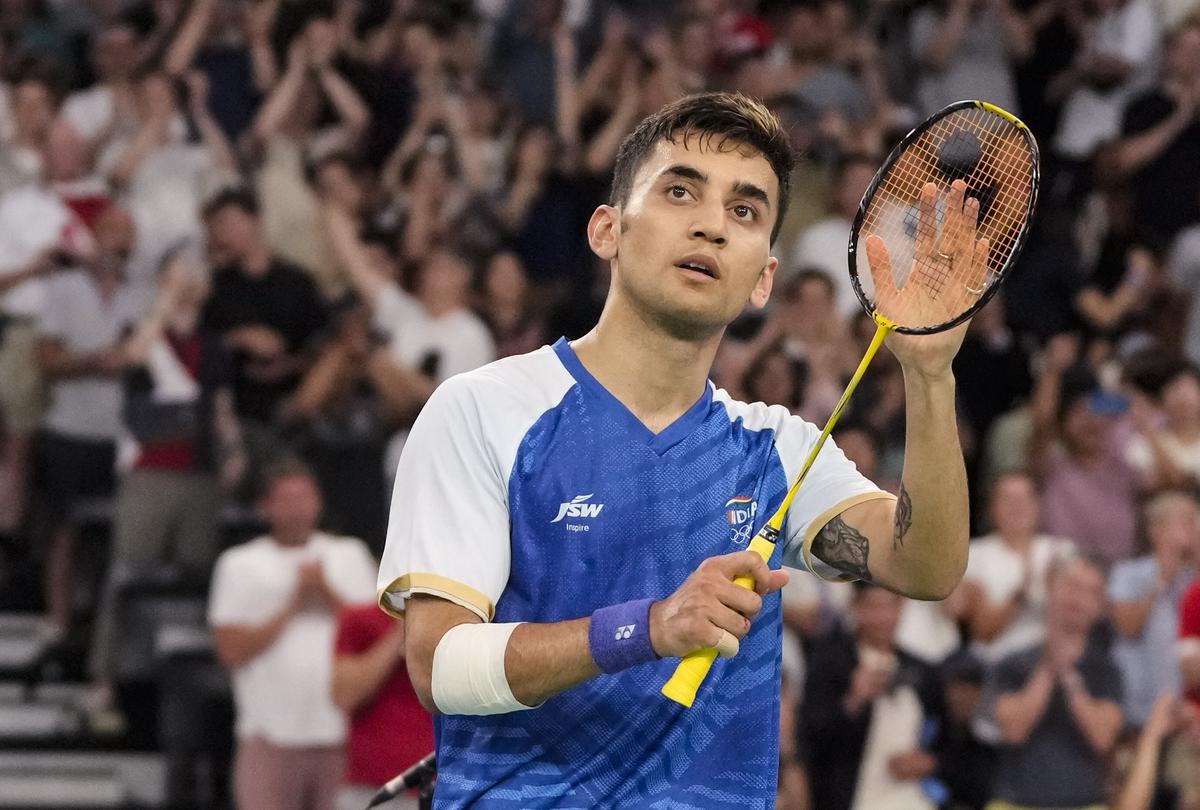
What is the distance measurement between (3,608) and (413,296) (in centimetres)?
269

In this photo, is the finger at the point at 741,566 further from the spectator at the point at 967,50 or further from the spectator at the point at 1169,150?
the spectator at the point at 967,50

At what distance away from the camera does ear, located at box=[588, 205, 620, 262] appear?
12.8ft

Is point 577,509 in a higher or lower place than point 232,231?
lower

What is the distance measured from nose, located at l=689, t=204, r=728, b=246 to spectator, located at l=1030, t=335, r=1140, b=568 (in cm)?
611

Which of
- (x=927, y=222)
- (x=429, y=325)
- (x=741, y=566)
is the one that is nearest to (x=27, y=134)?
(x=429, y=325)

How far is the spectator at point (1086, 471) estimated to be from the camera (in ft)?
31.5

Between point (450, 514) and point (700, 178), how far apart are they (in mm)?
770

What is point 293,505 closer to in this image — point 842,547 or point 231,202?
point 231,202

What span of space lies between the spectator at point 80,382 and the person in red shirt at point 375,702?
2707 millimetres

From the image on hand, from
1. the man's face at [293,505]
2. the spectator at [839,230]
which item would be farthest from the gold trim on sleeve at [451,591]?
the spectator at [839,230]

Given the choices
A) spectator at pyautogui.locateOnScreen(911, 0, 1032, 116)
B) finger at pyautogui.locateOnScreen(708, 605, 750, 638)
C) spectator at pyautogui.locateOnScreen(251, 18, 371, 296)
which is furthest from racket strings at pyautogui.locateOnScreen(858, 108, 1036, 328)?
spectator at pyautogui.locateOnScreen(911, 0, 1032, 116)

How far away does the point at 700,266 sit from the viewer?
370cm

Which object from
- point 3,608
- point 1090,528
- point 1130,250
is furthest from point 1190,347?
point 3,608

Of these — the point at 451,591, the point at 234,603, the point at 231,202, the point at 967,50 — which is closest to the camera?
the point at 451,591
